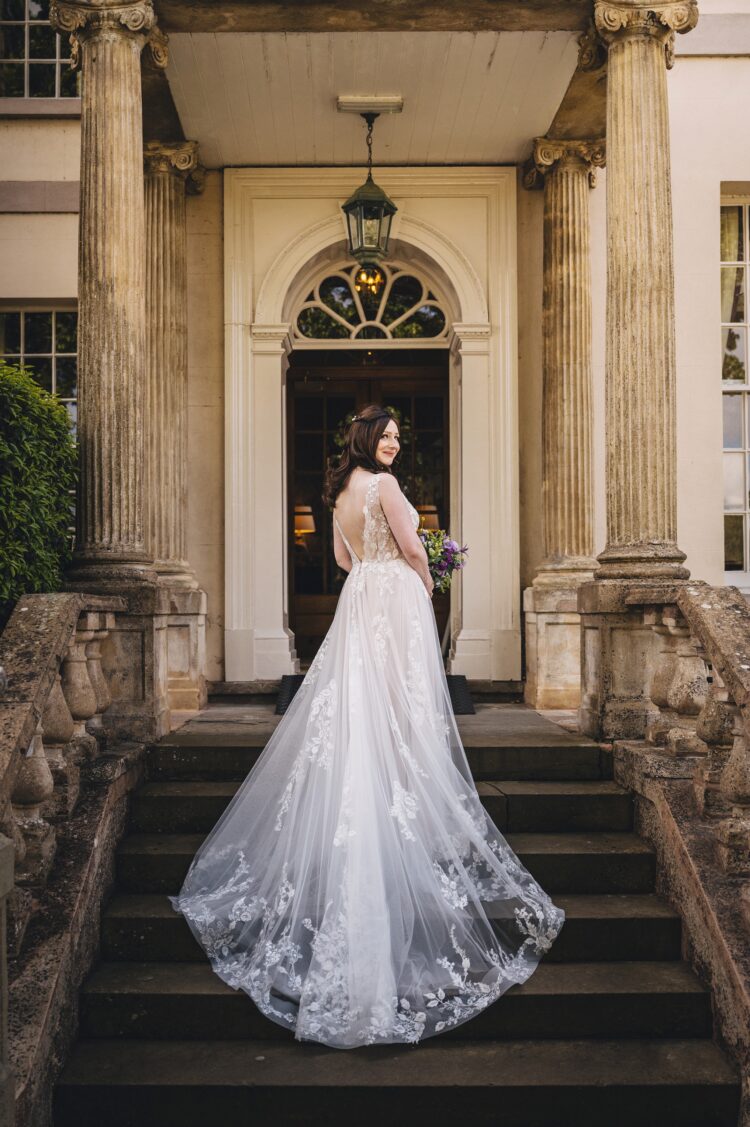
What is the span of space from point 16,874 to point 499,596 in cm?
489

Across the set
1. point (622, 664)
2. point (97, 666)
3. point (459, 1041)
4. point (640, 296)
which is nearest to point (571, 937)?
point (459, 1041)

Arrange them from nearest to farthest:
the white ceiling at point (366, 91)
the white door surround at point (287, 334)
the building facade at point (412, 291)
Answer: the white ceiling at point (366, 91), the building facade at point (412, 291), the white door surround at point (287, 334)

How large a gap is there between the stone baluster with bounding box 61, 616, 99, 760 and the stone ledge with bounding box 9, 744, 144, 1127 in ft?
0.33

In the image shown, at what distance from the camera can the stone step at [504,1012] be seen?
3709mm

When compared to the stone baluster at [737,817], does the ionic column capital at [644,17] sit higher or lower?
higher

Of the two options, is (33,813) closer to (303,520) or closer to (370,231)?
(370,231)

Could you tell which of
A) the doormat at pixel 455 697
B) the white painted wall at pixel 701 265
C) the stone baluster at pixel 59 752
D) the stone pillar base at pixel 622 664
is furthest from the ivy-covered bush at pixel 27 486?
the white painted wall at pixel 701 265

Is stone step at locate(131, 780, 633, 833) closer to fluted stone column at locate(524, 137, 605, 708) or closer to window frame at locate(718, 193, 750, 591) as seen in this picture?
fluted stone column at locate(524, 137, 605, 708)

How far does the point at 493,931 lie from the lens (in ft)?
12.7

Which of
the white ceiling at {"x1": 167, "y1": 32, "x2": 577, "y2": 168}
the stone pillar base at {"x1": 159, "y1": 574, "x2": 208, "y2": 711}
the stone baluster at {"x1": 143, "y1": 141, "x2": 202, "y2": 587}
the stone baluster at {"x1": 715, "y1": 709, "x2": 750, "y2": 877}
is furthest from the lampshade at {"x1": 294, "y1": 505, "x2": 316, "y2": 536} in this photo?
the stone baluster at {"x1": 715, "y1": 709, "x2": 750, "y2": 877}

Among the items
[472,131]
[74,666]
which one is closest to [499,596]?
[472,131]

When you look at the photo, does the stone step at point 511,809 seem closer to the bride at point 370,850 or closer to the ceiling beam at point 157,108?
the bride at point 370,850

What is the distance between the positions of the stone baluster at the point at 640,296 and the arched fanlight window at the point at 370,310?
292 cm

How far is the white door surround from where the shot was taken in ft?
26.2
